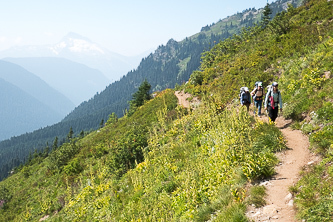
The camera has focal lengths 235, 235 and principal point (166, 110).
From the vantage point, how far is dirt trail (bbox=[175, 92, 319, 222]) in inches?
217

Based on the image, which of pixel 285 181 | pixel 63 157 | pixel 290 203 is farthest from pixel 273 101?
pixel 63 157

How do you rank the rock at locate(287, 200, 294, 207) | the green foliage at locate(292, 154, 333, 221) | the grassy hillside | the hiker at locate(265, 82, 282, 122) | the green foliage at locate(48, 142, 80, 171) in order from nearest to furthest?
1. the green foliage at locate(292, 154, 333, 221)
2. the rock at locate(287, 200, 294, 207)
3. the grassy hillside
4. the hiker at locate(265, 82, 282, 122)
5. the green foliage at locate(48, 142, 80, 171)

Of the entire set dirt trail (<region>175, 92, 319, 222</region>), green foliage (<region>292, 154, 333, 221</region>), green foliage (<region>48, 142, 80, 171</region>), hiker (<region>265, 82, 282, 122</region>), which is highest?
hiker (<region>265, 82, 282, 122</region>)

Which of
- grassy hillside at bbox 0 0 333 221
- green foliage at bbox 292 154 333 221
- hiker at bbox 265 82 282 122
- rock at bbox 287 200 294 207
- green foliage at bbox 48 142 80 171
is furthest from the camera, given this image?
green foliage at bbox 48 142 80 171

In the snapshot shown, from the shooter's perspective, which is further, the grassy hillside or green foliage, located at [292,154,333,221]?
the grassy hillside

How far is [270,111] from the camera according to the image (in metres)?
11.9

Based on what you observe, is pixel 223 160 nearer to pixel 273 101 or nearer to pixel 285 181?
pixel 285 181

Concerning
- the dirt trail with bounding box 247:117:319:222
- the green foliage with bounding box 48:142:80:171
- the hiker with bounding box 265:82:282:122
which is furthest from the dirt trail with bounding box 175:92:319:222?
the green foliage with bounding box 48:142:80:171

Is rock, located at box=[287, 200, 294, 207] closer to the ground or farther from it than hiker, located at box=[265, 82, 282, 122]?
closer to the ground

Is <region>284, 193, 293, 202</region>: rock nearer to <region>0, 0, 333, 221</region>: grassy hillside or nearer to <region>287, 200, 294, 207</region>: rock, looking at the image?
<region>287, 200, 294, 207</region>: rock

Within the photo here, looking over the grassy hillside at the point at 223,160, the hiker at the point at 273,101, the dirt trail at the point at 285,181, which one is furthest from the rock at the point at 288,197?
the hiker at the point at 273,101

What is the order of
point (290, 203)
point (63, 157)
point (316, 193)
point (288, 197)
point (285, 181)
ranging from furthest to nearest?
point (63, 157)
point (285, 181)
point (288, 197)
point (290, 203)
point (316, 193)

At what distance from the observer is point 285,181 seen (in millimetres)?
6770

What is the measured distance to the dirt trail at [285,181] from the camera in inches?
217
